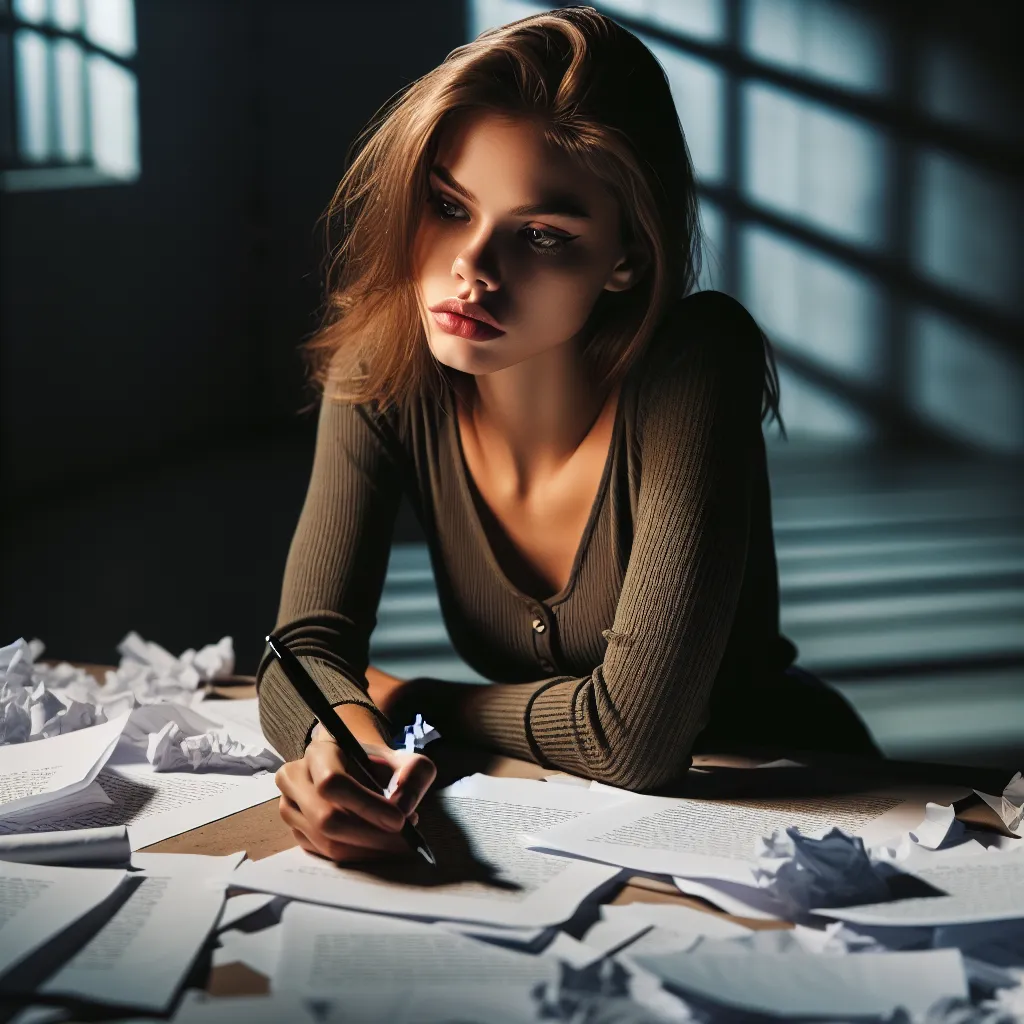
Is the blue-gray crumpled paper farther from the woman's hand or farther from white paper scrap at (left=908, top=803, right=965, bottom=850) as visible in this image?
the woman's hand

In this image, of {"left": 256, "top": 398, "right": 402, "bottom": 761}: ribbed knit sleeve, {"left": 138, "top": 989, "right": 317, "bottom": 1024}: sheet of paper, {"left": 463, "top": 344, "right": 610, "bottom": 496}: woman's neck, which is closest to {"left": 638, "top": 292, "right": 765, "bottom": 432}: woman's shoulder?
{"left": 463, "top": 344, "right": 610, "bottom": 496}: woman's neck

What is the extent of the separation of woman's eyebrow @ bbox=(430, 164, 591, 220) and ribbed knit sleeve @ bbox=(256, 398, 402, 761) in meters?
0.38

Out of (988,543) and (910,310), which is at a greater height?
(910,310)

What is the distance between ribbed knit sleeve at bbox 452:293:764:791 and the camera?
4.59 feet

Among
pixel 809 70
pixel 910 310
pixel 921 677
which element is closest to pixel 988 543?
pixel 921 677

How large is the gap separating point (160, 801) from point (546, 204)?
75cm

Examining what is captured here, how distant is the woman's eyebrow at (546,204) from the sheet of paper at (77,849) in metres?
0.76

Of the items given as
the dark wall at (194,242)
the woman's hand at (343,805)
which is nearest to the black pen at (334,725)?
the woman's hand at (343,805)

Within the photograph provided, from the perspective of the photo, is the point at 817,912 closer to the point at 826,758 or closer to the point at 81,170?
the point at 826,758

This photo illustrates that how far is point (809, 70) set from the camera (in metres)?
8.19

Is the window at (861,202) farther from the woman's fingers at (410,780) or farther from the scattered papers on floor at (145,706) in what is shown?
the woman's fingers at (410,780)

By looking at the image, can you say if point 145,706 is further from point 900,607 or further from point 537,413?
point 900,607

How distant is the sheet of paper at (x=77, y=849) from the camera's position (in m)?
1.16

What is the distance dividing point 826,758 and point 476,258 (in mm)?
685
